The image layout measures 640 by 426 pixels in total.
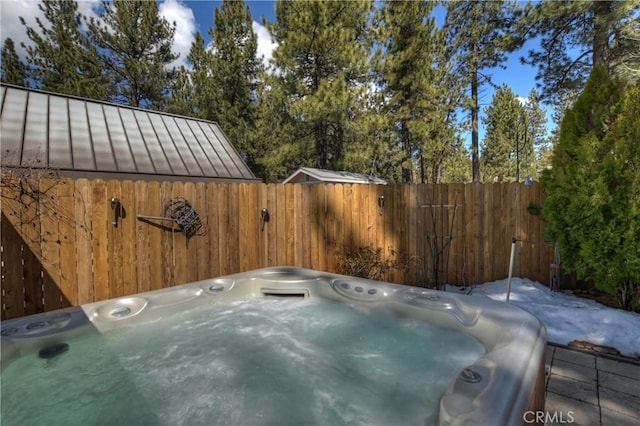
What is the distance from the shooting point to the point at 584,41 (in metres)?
6.43

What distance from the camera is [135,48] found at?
11.4 metres

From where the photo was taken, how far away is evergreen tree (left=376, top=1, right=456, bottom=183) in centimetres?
973

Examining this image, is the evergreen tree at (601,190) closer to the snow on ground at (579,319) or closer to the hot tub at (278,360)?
the snow on ground at (579,319)

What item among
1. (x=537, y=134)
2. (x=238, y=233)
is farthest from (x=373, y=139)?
(x=537, y=134)

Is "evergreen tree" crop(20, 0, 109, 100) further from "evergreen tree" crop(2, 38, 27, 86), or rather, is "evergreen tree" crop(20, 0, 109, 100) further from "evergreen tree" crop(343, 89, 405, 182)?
"evergreen tree" crop(343, 89, 405, 182)

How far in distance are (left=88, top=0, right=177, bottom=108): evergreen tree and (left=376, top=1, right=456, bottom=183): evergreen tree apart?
8028 mm

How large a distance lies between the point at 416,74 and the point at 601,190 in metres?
8.21

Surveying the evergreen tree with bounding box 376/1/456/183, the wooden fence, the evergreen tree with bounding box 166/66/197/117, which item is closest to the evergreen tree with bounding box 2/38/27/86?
the evergreen tree with bounding box 166/66/197/117

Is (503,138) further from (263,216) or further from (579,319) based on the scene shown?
(263,216)

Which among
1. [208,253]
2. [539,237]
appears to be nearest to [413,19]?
[539,237]

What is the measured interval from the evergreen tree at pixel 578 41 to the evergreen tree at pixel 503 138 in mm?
13645

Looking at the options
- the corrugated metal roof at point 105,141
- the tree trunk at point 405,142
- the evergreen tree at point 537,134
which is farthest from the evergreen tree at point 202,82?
the evergreen tree at point 537,134

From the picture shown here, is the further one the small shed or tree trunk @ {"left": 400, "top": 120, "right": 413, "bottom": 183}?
tree trunk @ {"left": 400, "top": 120, "right": 413, "bottom": 183}

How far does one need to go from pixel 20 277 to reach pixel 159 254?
45.2 inches
